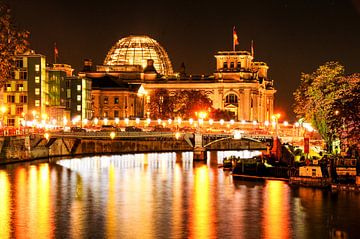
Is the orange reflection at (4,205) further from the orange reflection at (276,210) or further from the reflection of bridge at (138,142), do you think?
the reflection of bridge at (138,142)

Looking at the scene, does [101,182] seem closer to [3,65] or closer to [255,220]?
[3,65]

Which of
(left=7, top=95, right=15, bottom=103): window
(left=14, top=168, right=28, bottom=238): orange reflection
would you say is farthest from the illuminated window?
(left=14, top=168, right=28, bottom=238): orange reflection

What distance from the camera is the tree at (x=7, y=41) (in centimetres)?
10138

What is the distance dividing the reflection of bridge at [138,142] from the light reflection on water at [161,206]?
61.9 feet

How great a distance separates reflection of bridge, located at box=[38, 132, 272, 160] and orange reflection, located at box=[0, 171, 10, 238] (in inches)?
1200

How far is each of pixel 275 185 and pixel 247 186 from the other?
8.19ft

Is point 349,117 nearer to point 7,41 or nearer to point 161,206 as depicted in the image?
point 161,206

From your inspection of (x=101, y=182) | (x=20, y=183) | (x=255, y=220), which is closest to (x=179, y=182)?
(x=101, y=182)

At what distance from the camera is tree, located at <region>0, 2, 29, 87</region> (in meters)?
101

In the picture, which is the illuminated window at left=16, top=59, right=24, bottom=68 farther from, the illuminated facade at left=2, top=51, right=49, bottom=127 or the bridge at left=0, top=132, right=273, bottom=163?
the bridge at left=0, top=132, right=273, bottom=163

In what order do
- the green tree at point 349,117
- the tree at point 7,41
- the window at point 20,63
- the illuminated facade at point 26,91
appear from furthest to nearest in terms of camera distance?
1. the illuminated facade at point 26,91
2. the window at point 20,63
3. the tree at point 7,41
4. the green tree at point 349,117

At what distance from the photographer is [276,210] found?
77562 millimetres

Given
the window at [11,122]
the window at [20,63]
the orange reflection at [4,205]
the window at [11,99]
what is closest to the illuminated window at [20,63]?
the window at [20,63]

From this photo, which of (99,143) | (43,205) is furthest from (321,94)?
(99,143)
